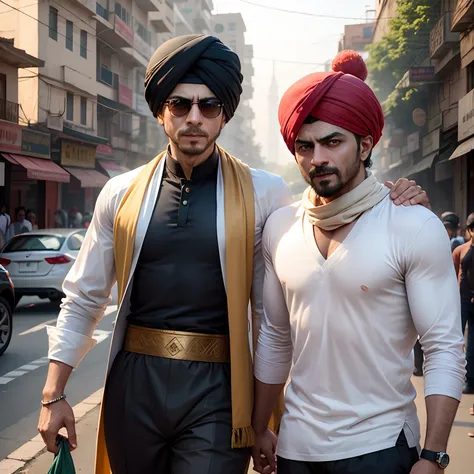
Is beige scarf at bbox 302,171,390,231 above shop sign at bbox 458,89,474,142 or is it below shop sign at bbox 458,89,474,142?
below

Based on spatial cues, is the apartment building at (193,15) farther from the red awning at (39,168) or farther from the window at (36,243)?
the window at (36,243)

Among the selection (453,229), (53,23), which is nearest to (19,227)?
(453,229)

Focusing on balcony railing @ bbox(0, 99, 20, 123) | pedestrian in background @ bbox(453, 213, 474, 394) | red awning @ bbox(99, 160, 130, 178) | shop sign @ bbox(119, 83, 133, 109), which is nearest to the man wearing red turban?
pedestrian in background @ bbox(453, 213, 474, 394)

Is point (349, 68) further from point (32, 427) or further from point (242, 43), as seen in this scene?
point (242, 43)

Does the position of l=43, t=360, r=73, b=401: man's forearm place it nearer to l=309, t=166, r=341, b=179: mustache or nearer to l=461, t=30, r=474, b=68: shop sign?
l=309, t=166, r=341, b=179: mustache

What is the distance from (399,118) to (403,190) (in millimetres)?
37614

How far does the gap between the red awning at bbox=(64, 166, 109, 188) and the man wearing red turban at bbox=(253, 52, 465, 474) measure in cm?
2748

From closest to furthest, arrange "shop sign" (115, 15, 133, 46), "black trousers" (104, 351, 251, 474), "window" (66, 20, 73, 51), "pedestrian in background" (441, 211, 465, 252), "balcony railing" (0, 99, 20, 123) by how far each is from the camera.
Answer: "black trousers" (104, 351, 251, 474) → "pedestrian in background" (441, 211, 465, 252) → "balcony railing" (0, 99, 20, 123) → "window" (66, 20, 73, 51) → "shop sign" (115, 15, 133, 46)

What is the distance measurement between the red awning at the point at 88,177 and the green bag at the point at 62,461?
2709 centimetres

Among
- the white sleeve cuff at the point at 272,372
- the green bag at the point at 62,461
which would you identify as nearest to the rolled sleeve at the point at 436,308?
the white sleeve cuff at the point at 272,372

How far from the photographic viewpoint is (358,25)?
78.3 m

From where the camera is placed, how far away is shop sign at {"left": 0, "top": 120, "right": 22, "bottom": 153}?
22.4 metres

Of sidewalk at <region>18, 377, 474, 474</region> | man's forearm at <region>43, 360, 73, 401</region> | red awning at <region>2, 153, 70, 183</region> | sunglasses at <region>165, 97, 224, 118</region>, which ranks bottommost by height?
sidewalk at <region>18, 377, 474, 474</region>

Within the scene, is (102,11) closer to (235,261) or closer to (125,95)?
(125,95)
